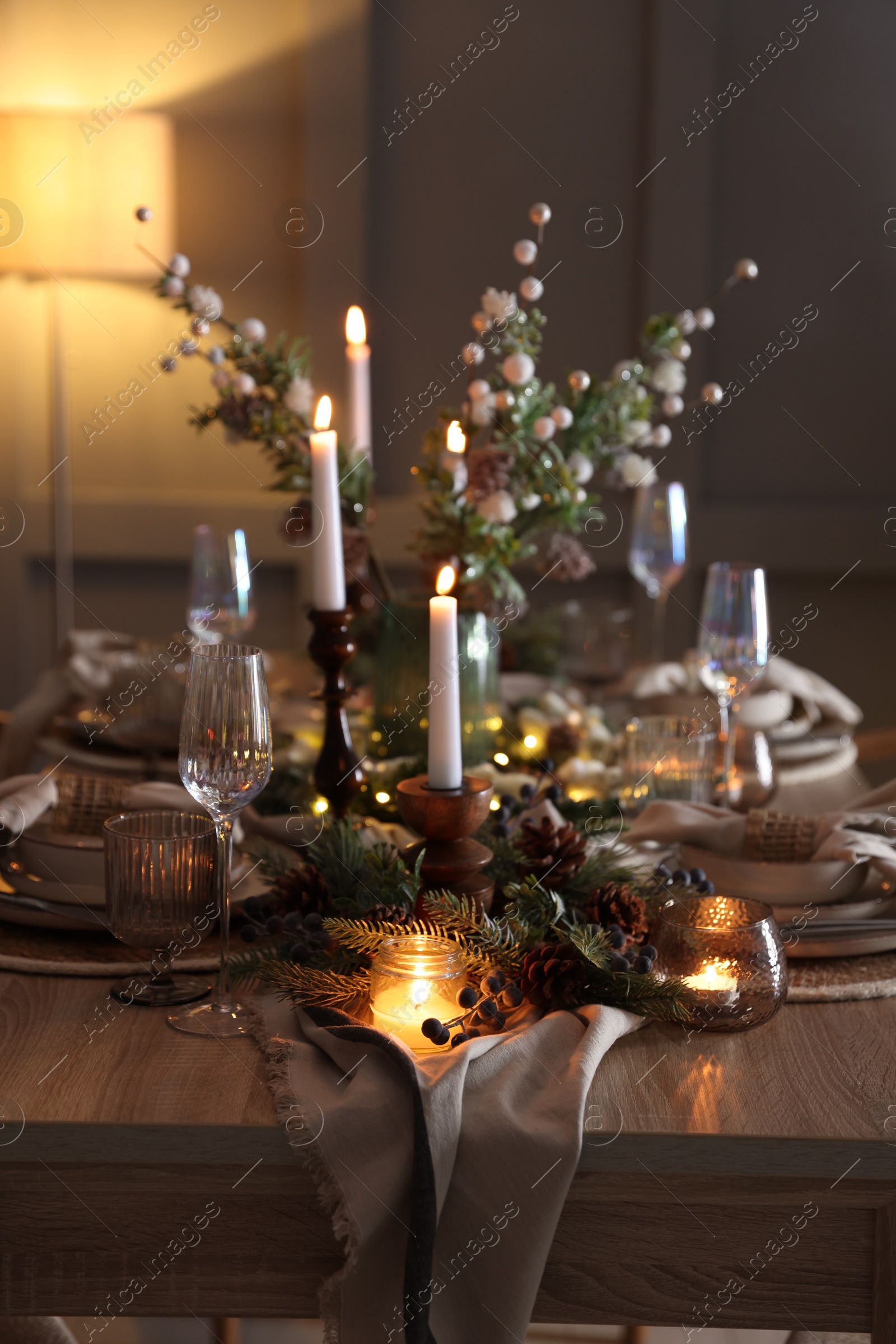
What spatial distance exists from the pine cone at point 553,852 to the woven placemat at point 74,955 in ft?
0.81

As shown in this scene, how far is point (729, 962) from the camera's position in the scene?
0.79 metres

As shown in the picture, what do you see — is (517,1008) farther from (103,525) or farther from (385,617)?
(103,525)

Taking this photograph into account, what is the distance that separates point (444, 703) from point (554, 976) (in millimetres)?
200

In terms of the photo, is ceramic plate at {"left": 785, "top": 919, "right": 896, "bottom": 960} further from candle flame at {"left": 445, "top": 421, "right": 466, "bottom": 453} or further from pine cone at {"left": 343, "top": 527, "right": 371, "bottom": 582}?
pine cone at {"left": 343, "top": 527, "right": 371, "bottom": 582}

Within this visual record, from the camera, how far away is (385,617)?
1.29m

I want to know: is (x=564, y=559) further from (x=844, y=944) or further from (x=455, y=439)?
(x=844, y=944)

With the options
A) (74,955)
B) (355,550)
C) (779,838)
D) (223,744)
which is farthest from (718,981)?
(355,550)

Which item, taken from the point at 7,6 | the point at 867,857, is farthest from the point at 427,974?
the point at 7,6

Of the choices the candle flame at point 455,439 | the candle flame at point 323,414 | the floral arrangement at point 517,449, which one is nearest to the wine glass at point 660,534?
the floral arrangement at point 517,449

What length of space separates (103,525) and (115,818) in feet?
7.73

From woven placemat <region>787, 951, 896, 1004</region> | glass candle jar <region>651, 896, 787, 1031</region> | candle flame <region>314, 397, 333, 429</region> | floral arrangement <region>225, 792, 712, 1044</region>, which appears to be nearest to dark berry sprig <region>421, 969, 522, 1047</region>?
floral arrangement <region>225, 792, 712, 1044</region>

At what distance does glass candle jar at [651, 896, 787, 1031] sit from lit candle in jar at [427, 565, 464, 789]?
0.58 ft

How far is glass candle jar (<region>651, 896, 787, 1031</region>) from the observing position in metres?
0.78

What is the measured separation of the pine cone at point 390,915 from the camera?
0.82 metres
